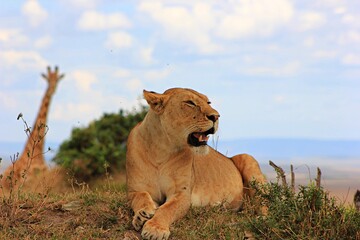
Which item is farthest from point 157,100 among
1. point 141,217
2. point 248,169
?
point 248,169

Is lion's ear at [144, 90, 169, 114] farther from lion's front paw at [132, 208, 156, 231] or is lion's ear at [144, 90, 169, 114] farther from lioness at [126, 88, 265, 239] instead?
lion's front paw at [132, 208, 156, 231]

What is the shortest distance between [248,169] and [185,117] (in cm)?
194

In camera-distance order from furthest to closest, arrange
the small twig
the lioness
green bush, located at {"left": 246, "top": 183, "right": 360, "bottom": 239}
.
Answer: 1. the small twig
2. the lioness
3. green bush, located at {"left": 246, "top": 183, "right": 360, "bottom": 239}

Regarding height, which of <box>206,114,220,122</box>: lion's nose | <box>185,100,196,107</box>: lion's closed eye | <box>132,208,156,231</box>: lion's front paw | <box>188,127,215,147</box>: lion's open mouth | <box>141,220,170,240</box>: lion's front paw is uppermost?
<box>185,100,196,107</box>: lion's closed eye

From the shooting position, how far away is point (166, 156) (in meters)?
6.64

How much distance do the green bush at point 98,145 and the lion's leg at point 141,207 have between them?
1078 centimetres

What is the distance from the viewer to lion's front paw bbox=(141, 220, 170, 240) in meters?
5.98

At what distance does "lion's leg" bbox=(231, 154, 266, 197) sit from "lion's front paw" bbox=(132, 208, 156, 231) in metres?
1.88

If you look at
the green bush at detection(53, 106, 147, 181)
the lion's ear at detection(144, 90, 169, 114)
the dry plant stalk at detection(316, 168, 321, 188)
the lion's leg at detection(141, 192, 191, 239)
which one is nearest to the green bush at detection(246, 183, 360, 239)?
the dry plant stalk at detection(316, 168, 321, 188)

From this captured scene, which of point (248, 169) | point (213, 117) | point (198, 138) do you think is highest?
point (213, 117)

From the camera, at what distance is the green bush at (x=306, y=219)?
6.14m

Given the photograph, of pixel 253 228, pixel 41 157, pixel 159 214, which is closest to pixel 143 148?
pixel 159 214

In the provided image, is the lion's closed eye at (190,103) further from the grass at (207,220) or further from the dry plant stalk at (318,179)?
the dry plant stalk at (318,179)

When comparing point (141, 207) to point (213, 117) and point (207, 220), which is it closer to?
point (207, 220)
